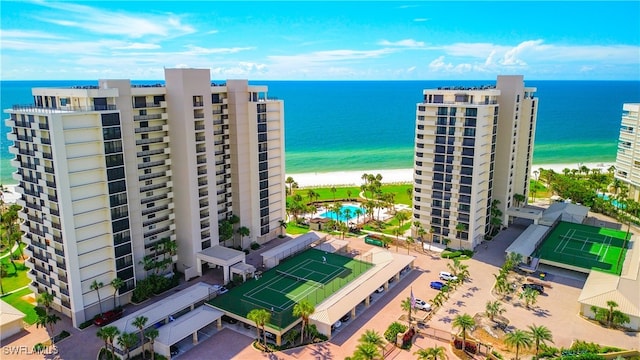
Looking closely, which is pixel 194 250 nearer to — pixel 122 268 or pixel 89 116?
pixel 122 268

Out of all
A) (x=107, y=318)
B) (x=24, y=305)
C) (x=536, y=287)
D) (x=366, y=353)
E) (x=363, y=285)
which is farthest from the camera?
(x=536, y=287)

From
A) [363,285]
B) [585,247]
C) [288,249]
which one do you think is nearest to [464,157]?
[585,247]

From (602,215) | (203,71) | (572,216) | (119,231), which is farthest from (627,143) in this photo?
(119,231)

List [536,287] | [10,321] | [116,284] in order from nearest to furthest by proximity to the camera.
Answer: [10,321], [116,284], [536,287]

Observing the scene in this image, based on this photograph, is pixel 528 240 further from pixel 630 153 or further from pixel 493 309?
pixel 630 153

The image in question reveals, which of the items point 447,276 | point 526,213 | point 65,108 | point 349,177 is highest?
point 65,108

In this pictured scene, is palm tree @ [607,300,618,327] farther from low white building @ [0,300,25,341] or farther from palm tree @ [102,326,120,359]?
low white building @ [0,300,25,341]
